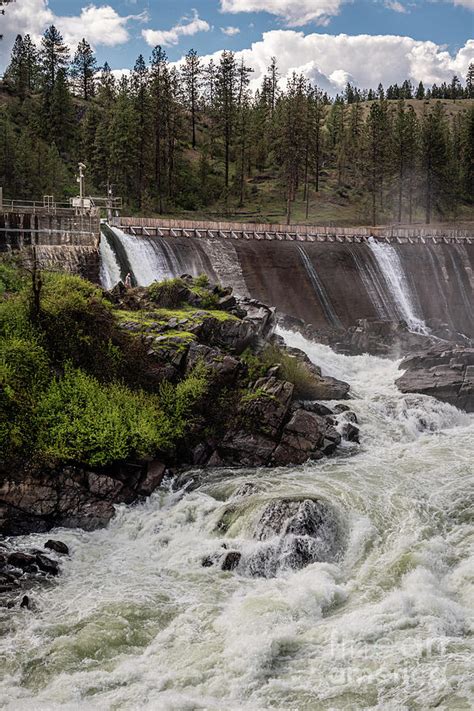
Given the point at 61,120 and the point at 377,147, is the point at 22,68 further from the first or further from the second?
the point at 377,147

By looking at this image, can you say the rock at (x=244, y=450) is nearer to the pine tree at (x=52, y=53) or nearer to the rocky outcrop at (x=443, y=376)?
the rocky outcrop at (x=443, y=376)

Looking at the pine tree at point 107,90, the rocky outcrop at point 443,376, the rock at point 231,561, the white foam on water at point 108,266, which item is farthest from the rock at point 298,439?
the pine tree at point 107,90

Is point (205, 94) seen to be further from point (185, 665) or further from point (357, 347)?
point (185, 665)

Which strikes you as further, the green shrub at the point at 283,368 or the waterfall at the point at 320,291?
the waterfall at the point at 320,291

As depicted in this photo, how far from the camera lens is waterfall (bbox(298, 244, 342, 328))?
36.5 metres

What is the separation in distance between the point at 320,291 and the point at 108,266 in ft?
42.8

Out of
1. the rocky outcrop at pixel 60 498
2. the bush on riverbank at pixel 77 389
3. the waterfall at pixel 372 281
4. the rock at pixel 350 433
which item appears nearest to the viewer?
the rocky outcrop at pixel 60 498

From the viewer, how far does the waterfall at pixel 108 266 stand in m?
30.2

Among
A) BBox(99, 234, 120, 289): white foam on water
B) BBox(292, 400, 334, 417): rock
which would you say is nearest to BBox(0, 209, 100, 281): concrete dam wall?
BBox(99, 234, 120, 289): white foam on water

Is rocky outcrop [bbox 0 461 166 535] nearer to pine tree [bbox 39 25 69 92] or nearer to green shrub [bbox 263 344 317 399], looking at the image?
green shrub [bbox 263 344 317 399]

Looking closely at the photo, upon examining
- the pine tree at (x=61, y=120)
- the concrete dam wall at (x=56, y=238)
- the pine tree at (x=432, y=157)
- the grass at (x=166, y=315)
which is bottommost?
the grass at (x=166, y=315)

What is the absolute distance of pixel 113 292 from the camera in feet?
76.7

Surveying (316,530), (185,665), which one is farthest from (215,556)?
(185,665)

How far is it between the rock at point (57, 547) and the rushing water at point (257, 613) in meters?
0.29
